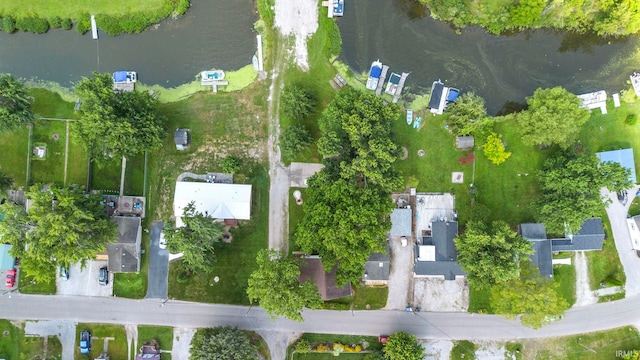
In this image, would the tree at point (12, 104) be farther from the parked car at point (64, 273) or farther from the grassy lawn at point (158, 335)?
the grassy lawn at point (158, 335)

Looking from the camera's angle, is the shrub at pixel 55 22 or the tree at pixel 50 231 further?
the shrub at pixel 55 22

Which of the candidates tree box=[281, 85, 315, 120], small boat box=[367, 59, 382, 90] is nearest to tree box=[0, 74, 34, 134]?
tree box=[281, 85, 315, 120]

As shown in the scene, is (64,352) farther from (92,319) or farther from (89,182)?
(89,182)

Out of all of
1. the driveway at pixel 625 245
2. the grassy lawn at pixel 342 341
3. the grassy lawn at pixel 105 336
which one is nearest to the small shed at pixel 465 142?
the driveway at pixel 625 245

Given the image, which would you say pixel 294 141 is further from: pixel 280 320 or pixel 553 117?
pixel 553 117

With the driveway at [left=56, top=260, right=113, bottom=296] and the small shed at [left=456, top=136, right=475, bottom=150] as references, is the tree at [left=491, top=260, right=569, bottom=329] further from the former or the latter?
the driveway at [left=56, top=260, right=113, bottom=296]
